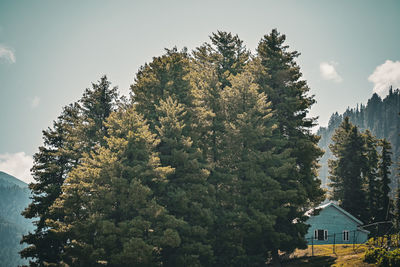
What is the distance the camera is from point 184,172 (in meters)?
19.9

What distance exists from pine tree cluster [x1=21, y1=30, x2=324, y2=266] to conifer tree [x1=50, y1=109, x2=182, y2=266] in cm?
7

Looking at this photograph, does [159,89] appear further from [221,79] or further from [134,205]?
[134,205]

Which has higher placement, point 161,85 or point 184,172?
point 161,85

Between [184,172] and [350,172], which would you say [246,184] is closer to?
[184,172]

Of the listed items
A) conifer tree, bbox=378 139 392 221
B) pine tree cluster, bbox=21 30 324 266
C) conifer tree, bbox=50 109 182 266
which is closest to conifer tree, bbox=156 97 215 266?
pine tree cluster, bbox=21 30 324 266

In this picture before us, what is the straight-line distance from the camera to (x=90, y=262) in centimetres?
1620

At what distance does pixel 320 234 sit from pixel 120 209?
92.6 ft

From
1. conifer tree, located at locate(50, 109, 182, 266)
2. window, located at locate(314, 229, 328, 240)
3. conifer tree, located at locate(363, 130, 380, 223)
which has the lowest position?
window, located at locate(314, 229, 328, 240)

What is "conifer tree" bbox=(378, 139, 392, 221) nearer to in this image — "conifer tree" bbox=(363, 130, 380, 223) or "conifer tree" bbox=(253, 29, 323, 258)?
"conifer tree" bbox=(363, 130, 380, 223)

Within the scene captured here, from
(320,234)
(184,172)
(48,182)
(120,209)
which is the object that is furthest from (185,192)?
(320,234)

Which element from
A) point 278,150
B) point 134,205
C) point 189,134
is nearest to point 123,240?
point 134,205

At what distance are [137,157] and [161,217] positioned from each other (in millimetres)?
4119

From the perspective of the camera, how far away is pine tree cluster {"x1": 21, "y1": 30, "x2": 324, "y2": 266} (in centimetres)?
1680

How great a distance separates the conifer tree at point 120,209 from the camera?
15734 millimetres
